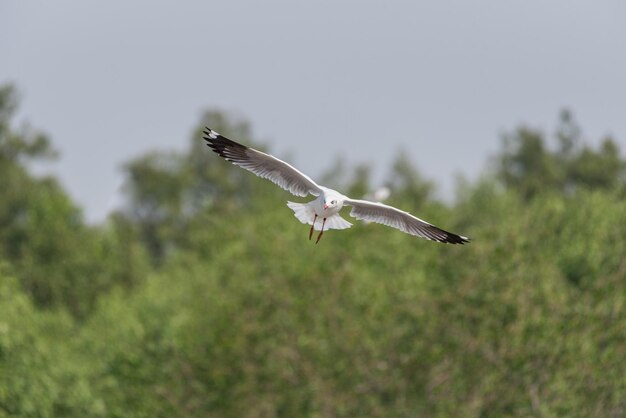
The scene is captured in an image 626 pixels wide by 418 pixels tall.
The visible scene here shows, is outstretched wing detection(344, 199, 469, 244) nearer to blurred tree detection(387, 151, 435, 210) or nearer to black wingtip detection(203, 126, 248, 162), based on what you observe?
black wingtip detection(203, 126, 248, 162)

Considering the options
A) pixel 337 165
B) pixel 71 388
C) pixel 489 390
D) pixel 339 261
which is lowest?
pixel 71 388

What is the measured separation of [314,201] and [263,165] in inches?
33.6

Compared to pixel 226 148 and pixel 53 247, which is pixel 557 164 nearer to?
pixel 53 247

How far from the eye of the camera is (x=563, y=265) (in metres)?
53.8

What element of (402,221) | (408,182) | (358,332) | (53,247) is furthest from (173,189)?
(402,221)

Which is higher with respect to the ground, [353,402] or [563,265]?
[563,265]

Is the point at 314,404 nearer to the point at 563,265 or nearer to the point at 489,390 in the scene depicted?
the point at 489,390

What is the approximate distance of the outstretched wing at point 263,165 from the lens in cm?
1966

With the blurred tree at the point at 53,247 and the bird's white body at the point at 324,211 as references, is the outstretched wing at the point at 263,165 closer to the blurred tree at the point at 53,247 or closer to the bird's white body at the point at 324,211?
the bird's white body at the point at 324,211

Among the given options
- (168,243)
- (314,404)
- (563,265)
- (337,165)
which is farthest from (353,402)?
(337,165)

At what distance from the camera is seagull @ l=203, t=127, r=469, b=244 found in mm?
19250

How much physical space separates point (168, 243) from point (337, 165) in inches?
634

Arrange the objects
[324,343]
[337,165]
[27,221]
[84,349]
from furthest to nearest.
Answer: [337,165]
[27,221]
[84,349]
[324,343]

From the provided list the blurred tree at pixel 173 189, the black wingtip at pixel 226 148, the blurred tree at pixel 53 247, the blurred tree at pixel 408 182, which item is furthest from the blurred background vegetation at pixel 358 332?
the blurred tree at pixel 173 189
